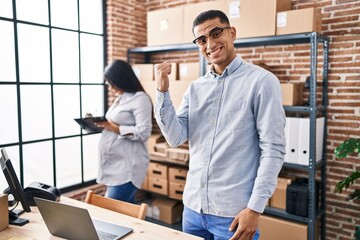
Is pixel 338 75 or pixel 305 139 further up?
pixel 338 75

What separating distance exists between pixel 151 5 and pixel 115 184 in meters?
2.48

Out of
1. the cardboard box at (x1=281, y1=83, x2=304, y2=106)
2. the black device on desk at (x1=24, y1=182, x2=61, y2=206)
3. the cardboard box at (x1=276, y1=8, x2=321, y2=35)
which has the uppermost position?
the cardboard box at (x1=276, y1=8, x2=321, y2=35)

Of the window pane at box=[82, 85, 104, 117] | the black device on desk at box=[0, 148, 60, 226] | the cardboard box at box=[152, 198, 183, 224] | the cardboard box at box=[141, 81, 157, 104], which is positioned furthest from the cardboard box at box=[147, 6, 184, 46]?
the black device on desk at box=[0, 148, 60, 226]

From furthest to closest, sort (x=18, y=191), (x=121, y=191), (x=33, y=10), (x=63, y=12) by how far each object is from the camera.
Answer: (x=63, y=12) → (x=33, y=10) → (x=121, y=191) → (x=18, y=191)

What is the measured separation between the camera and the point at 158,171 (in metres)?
3.77

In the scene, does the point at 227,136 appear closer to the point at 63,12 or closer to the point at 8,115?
the point at 8,115

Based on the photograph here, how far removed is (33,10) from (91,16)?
26.7 inches

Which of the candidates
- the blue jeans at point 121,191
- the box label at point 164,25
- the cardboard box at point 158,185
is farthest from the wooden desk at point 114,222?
the box label at point 164,25

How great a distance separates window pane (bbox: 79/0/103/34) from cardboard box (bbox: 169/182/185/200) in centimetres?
186

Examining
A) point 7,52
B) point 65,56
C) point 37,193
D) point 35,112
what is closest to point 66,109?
point 35,112

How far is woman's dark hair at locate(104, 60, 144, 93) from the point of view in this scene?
8.45 feet

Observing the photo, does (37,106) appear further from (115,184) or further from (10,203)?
(10,203)

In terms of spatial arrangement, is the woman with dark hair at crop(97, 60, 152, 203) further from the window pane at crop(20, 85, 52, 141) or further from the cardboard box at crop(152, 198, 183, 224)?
the cardboard box at crop(152, 198, 183, 224)

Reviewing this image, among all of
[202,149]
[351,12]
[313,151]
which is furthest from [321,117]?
[202,149]
